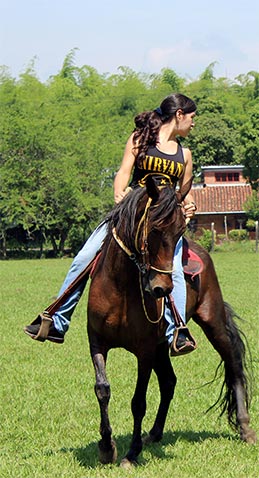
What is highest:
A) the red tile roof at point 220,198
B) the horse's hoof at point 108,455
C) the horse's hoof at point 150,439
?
the red tile roof at point 220,198

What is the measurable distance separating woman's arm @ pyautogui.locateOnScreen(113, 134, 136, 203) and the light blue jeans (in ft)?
0.87

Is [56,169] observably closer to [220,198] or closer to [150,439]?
[220,198]

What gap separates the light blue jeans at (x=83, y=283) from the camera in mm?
6215

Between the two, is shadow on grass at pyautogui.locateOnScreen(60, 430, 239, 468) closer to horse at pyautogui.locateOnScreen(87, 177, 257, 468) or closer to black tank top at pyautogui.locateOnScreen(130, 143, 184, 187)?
horse at pyautogui.locateOnScreen(87, 177, 257, 468)

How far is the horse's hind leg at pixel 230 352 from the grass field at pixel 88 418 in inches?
9.1

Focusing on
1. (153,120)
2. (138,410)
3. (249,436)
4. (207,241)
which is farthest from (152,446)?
(207,241)

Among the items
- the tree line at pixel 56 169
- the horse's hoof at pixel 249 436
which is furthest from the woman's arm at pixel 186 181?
the tree line at pixel 56 169

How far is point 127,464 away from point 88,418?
1.69 m

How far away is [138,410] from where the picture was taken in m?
6.08

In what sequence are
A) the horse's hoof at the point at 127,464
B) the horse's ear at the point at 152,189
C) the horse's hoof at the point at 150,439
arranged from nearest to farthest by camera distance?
the horse's ear at the point at 152,189 < the horse's hoof at the point at 127,464 < the horse's hoof at the point at 150,439

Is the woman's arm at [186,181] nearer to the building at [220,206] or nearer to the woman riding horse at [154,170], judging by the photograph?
the woman riding horse at [154,170]

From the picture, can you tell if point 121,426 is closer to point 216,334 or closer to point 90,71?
point 216,334

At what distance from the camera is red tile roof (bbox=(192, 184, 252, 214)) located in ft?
198

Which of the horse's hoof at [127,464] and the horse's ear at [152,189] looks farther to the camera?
the horse's hoof at [127,464]
